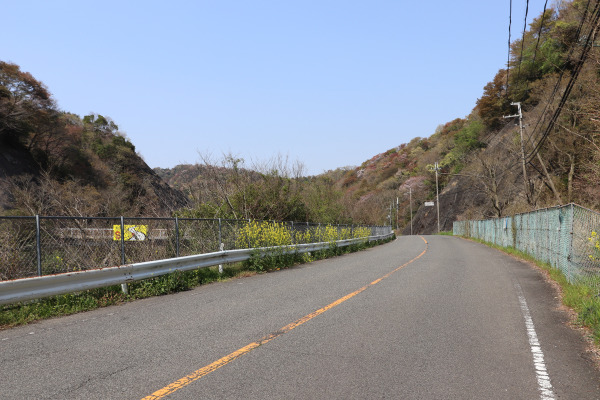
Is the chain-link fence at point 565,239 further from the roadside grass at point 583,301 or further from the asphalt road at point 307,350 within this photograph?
the asphalt road at point 307,350

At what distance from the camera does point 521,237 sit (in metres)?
19.6

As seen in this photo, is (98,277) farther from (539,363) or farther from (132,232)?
(539,363)

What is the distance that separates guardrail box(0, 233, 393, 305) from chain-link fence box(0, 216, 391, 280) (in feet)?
1.21

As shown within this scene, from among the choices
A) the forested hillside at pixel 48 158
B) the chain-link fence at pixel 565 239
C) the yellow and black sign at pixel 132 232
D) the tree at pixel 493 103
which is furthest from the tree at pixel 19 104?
the tree at pixel 493 103

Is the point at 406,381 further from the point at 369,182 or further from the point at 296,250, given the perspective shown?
the point at 369,182

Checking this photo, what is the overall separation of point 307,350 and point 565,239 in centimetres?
871

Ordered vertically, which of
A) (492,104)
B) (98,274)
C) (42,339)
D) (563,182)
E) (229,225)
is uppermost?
(492,104)

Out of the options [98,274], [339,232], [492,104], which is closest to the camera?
A: [98,274]

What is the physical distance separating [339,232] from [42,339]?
1731 centimetres

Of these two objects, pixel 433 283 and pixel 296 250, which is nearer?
pixel 433 283

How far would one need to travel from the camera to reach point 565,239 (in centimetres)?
1038

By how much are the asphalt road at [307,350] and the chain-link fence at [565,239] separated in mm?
1322

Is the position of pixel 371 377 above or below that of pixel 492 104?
below

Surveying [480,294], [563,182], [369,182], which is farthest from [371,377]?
[369,182]
